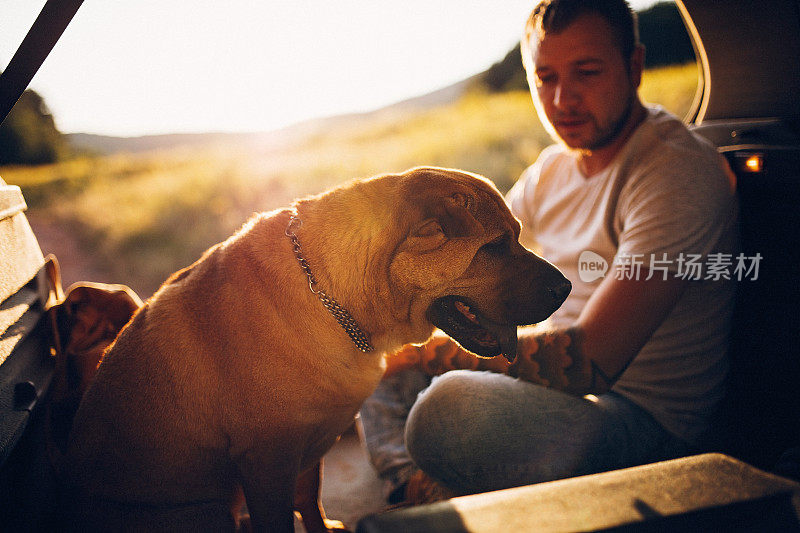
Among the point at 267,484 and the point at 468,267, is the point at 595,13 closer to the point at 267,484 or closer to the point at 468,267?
the point at 468,267

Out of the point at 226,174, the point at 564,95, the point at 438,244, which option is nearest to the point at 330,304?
the point at 438,244

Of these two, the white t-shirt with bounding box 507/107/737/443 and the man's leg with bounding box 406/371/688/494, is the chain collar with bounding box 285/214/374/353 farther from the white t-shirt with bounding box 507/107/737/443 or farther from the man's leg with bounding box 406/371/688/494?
the white t-shirt with bounding box 507/107/737/443

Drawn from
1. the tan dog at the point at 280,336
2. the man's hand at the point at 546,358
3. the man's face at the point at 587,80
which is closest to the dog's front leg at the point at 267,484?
the tan dog at the point at 280,336

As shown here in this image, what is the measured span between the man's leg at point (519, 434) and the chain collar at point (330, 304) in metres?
0.51

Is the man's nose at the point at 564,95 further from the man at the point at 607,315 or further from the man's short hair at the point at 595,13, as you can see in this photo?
the man's short hair at the point at 595,13

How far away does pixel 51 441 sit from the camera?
69.1 inches

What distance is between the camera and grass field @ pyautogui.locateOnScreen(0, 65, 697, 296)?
6.99m

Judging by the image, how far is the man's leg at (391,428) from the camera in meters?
2.54

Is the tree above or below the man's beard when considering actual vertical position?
above

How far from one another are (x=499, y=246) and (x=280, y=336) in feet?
2.71

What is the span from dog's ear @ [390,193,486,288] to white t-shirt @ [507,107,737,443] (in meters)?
0.67

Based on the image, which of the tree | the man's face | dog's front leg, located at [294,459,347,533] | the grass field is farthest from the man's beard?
the tree

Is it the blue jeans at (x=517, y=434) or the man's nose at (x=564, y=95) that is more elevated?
the man's nose at (x=564, y=95)

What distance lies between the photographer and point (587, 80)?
Answer: 2289mm
